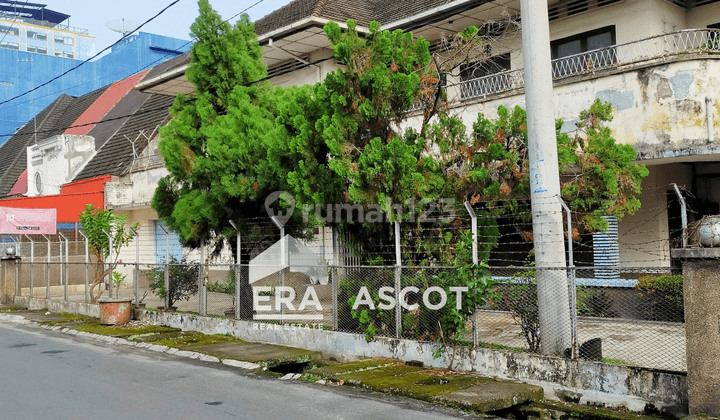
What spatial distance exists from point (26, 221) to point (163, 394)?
648 inches

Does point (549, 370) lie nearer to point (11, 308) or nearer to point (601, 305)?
point (601, 305)

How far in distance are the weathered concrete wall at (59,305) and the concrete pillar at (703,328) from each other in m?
15.4

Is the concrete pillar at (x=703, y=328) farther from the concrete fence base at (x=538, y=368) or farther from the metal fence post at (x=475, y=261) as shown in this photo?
the metal fence post at (x=475, y=261)

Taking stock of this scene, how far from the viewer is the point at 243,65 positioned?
588 inches

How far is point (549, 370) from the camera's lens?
27.1 ft

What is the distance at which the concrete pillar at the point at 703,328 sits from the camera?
677 cm

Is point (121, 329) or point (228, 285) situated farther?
point (121, 329)

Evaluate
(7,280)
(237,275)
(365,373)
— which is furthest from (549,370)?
(7,280)

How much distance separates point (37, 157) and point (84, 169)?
4.38 meters

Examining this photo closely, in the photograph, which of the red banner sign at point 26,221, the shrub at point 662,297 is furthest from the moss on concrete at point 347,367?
the red banner sign at point 26,221

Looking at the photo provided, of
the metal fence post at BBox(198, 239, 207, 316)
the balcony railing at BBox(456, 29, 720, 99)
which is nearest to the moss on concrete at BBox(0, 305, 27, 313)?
the metal fence post at BBox(198, 239, 207, 316)

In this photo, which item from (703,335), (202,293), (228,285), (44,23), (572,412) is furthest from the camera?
(44,23)

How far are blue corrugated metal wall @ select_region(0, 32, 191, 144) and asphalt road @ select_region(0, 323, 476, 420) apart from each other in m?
37.7

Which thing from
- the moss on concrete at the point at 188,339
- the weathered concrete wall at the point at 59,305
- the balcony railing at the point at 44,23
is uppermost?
the balcony railing at the point at 44,23
